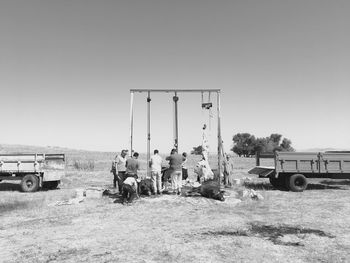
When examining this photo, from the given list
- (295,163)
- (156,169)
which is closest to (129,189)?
(156,169)

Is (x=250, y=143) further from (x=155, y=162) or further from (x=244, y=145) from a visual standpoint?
(x=155, y=162)

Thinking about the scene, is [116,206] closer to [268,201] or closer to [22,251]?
[22,251]

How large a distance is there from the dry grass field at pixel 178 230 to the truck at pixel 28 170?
→ 8.48ft

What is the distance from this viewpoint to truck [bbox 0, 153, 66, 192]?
48.0 ft

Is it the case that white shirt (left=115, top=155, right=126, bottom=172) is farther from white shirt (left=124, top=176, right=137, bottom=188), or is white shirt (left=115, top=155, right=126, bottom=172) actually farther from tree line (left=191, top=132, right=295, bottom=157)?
tree line (left=191, top=132, right=295, bottom=157)

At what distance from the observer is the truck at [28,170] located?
14.6m

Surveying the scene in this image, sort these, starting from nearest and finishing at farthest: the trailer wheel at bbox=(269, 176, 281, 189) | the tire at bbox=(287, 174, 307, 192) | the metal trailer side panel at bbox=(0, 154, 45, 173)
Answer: the tire at bbox=(287, 174, 307, 192) < the metal trailer side panel at bbox=(0, 154, 45, 173) < the trailer wheel at bbox=(269, 176, 281, 189)

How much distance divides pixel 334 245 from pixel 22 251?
244 inches

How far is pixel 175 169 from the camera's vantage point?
11.8 metres

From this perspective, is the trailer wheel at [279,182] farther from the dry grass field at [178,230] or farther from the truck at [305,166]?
the dry grass field at [178,230]

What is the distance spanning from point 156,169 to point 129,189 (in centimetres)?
139

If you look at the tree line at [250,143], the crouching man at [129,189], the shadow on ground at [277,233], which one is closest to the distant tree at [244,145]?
the tree line at [250,143]

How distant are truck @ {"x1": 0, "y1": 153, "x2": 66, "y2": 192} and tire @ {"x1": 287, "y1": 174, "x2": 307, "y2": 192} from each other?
1106cm

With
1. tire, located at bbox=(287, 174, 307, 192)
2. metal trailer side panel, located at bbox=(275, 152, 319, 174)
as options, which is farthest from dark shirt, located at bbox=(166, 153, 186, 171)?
tire, located at bbox=(287, 174, 307, 192)
